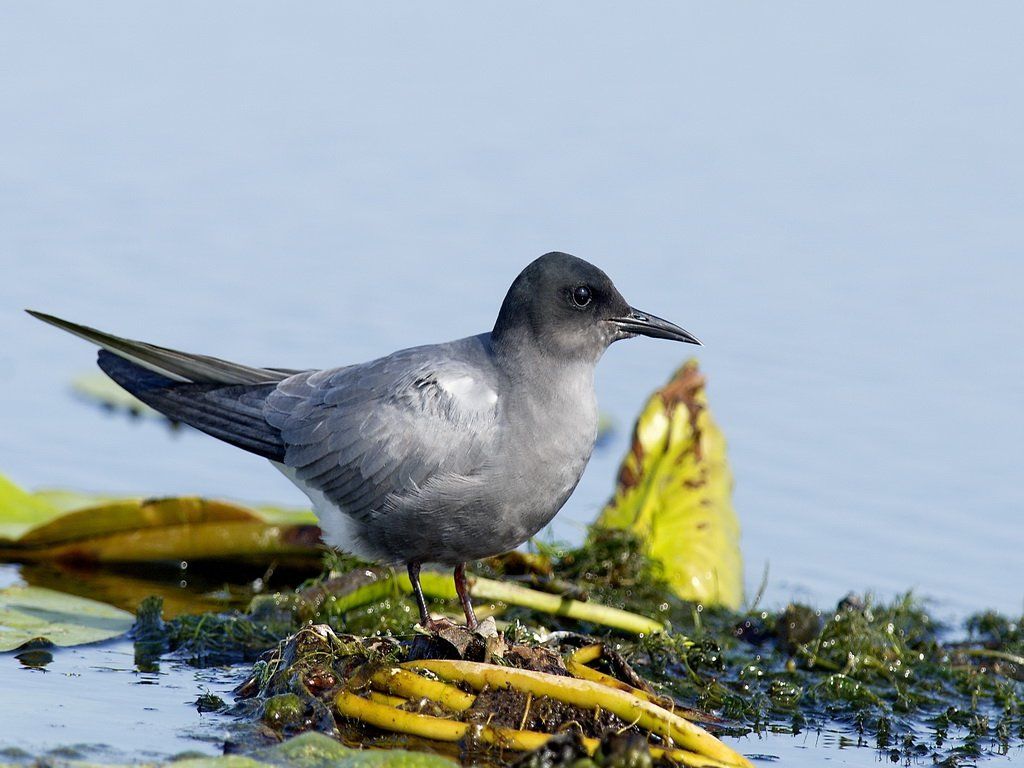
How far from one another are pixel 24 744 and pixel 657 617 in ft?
10.6

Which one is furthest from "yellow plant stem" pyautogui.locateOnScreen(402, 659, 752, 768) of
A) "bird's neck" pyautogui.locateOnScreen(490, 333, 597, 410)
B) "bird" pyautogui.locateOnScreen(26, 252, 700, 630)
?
"bird's neck" pyautogui.locateOnScreen(490, 333, 597, 410)

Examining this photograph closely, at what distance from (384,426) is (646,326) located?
1.13m

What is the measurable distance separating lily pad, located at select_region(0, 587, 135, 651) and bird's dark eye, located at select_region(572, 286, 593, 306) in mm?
2412

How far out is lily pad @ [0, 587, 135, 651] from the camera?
6.32 m

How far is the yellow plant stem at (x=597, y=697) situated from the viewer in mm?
5117

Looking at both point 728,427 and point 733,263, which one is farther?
point 733,263

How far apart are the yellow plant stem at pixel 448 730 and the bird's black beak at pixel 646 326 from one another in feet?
5.89

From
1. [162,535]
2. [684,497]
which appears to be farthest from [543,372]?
[162,535]

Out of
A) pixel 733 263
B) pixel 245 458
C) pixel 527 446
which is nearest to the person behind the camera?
pixel 527 446

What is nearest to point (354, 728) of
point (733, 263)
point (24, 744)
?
point (24, 744)

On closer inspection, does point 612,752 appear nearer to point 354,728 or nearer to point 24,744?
point 354,728

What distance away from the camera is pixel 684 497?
8.12 meters

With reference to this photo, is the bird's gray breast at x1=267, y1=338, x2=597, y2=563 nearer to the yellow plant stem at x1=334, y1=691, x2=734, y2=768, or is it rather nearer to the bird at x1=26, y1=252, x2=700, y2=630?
the bird at x1=26, y1=252, x2=700, y2=630

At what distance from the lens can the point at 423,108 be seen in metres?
14.8
